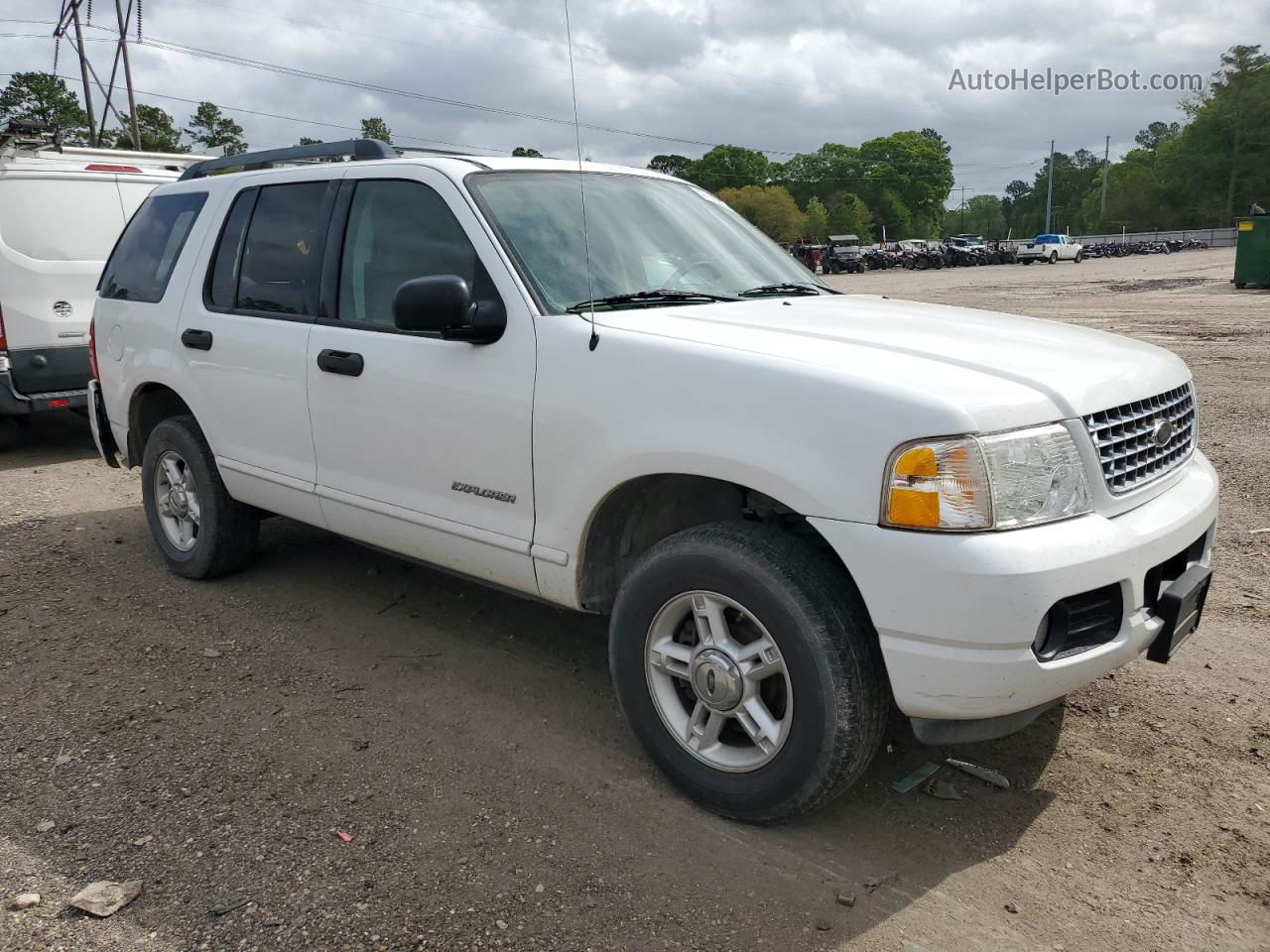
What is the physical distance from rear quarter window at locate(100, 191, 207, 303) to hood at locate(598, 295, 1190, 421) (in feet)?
9.33

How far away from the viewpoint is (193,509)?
5.22 m

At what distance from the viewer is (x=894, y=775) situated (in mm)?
3361

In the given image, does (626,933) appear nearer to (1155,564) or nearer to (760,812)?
(760,812)

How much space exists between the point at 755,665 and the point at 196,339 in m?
3.22

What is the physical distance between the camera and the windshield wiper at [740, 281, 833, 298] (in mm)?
3946

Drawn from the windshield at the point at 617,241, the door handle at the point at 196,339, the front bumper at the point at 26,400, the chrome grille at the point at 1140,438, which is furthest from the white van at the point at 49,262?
the chrome grille at the point at 1140,438

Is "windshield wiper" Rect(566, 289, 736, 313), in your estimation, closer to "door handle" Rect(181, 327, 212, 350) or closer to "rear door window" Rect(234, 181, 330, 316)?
"rear door window" Rect(234, 181, 330, 316)

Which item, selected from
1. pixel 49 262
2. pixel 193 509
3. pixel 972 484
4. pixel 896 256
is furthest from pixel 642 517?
pixel 896 256

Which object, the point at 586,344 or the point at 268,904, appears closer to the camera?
the point at 268,904

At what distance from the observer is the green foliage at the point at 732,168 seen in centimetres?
11362

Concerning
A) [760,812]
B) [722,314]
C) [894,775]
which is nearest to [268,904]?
[760,812]

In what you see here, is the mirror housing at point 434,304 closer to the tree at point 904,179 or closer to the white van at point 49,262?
the white van at point 49,262

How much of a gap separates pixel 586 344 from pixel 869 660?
1.27m

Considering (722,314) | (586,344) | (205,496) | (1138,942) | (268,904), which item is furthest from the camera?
(205,496)
